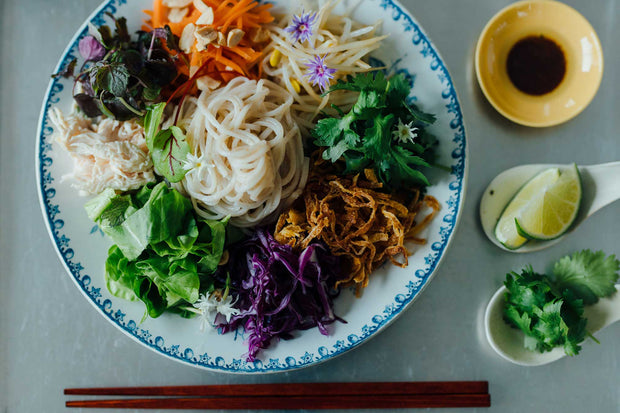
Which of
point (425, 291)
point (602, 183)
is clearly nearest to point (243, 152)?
point (425, 291)

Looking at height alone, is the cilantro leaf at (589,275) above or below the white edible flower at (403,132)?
below

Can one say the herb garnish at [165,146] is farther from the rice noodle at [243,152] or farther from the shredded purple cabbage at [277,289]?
the shredded purple cabbage at [277,289]

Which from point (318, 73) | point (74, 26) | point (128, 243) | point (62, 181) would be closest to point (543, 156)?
point (318, 73)

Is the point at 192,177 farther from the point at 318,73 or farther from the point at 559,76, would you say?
the point at 559,76

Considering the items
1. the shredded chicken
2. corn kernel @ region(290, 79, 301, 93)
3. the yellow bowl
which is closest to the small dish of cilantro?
the yellow bowl

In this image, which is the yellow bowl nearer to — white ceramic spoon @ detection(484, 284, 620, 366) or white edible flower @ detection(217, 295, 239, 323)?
white ceramic spoon @ detection(484, 284, 620, 366)

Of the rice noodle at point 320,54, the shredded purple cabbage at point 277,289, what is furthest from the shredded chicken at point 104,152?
the rice noodle at point 320,54
